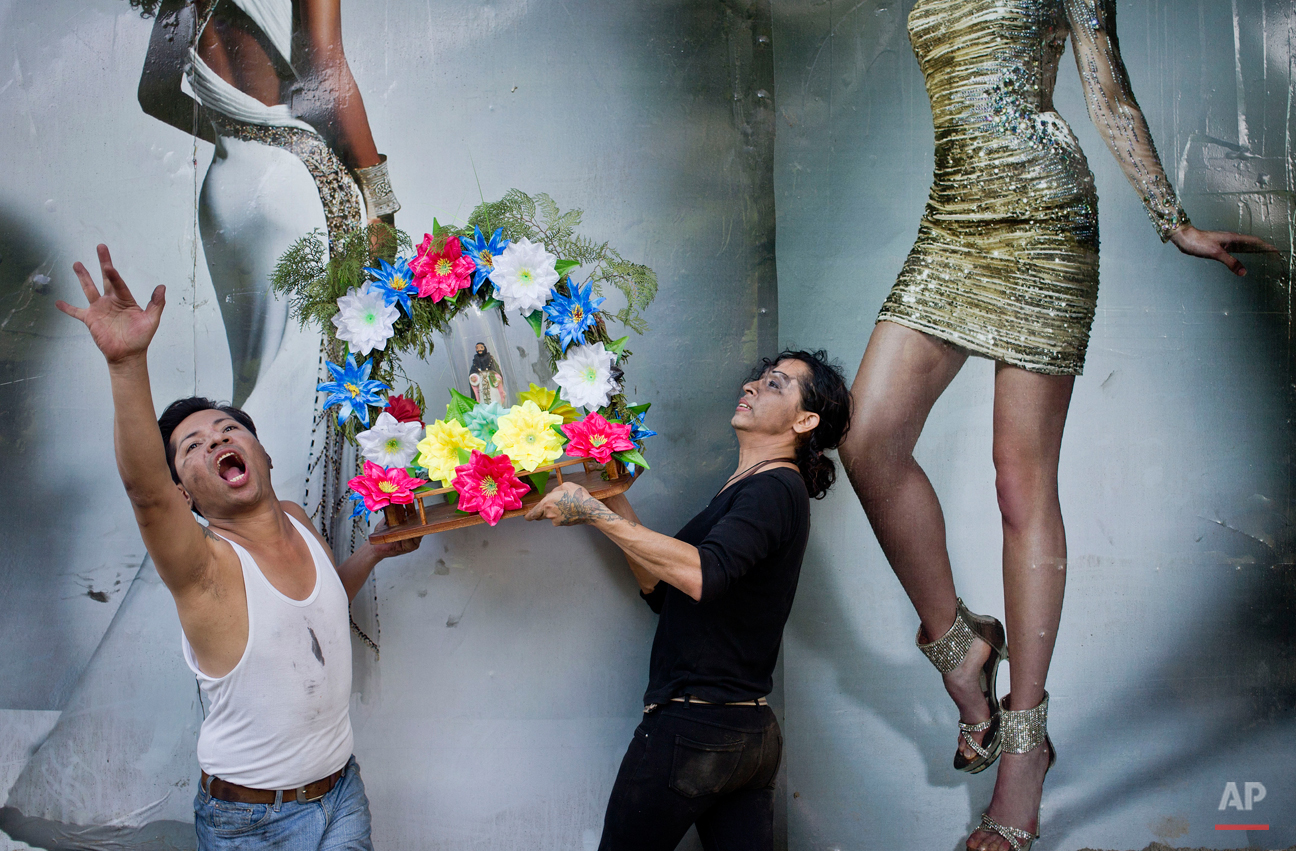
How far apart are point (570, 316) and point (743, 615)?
2.93ft

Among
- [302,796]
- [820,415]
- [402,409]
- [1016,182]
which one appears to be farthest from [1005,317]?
[302,796]

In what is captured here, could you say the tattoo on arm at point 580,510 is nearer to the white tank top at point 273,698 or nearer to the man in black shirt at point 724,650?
the man in black shirt at point 724,650

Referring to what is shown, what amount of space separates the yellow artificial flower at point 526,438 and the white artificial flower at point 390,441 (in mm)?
238

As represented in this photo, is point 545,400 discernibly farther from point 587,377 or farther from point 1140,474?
point 1140,474

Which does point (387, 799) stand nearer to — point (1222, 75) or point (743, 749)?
point (743, 749)

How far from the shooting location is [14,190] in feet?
8.73

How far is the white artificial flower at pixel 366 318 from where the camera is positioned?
7.03 feet

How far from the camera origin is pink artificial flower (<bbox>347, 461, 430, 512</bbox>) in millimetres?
2064

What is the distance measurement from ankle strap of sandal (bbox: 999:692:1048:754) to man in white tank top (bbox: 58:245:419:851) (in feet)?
6.16

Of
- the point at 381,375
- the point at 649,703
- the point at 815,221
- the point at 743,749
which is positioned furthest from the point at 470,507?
the point at 815,221

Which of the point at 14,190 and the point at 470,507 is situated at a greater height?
the point at 14,190

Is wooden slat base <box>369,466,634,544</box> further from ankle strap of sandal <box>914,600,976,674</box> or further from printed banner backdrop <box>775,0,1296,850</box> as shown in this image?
ankle strap of sandal <box>914,600,976,674</box>

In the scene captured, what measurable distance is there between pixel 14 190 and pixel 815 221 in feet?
8.39

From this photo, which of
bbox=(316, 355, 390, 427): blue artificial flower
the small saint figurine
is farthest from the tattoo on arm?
bbox=(316, 355, 390, 427): blue artificial flower
